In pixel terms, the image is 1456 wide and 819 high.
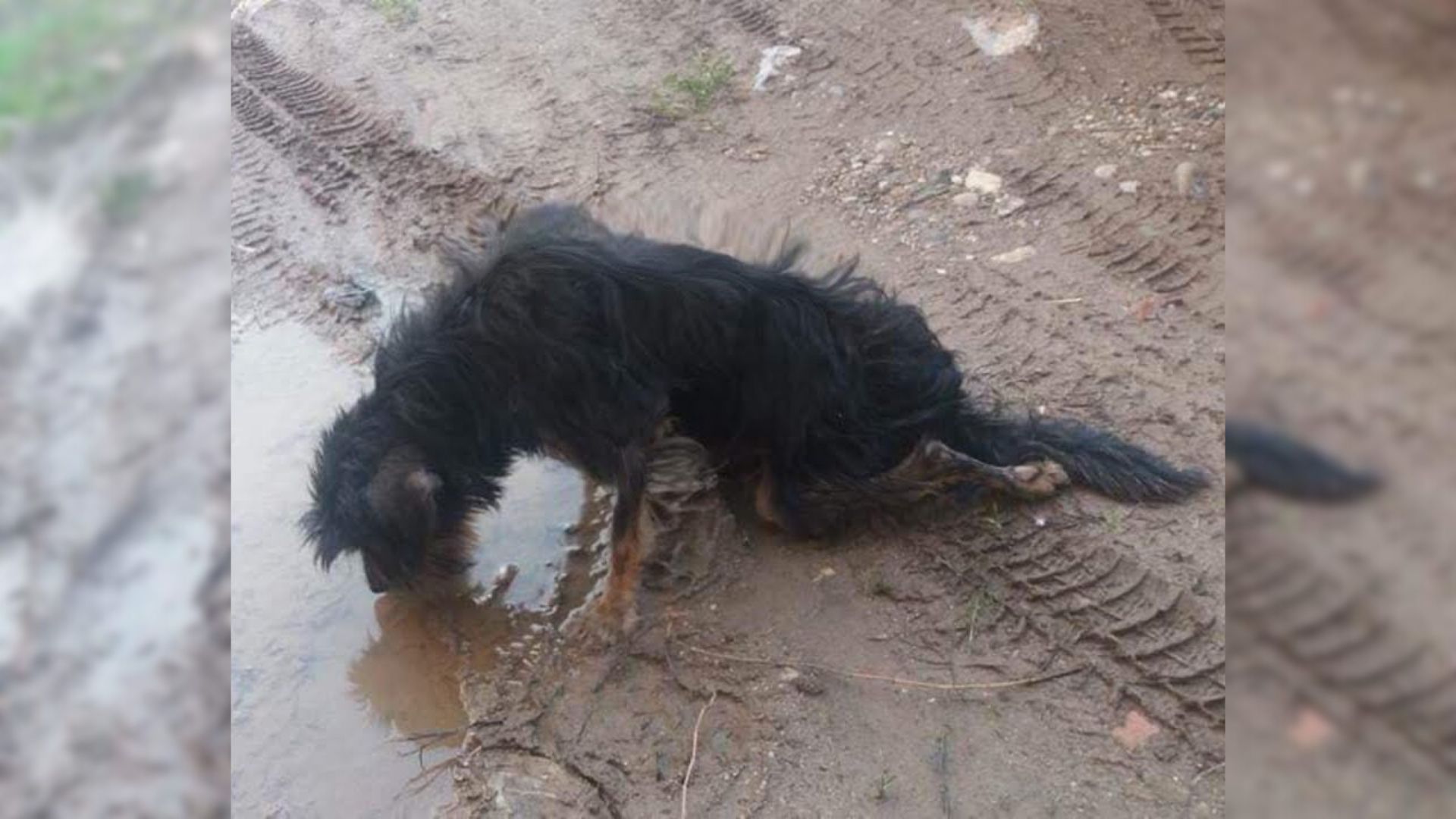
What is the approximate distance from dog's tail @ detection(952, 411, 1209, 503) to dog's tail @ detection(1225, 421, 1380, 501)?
382 cm

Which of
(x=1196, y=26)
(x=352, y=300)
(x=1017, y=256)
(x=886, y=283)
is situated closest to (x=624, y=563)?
(x=886, y=283)

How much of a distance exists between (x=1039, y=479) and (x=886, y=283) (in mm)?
1729

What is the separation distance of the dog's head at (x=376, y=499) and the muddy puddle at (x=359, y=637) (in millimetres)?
396

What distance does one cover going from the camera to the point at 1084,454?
181 inches

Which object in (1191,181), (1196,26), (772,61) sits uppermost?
(772,61)

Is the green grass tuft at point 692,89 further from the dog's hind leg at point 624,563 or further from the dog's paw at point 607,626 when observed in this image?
the dog's paw at point 607,626

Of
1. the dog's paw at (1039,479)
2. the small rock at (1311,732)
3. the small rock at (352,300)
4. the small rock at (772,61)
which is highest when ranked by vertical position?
the small rock at (1311,732)

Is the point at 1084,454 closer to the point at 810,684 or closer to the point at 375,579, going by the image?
the point at 810,684

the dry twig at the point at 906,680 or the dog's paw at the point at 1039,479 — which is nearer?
the dry twig at the point at 906,680

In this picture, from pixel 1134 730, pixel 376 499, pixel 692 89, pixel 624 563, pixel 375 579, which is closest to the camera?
pixel 1134 730

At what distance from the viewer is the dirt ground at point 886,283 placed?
4047mm

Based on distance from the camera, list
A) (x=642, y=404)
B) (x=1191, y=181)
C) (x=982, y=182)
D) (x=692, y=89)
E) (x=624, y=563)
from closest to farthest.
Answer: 1. (x=642, y=404)
2. (x=624, y=563)
3. (x=1191, y=181)
4. (x=982, y=182)
5. (x=692, y=89)

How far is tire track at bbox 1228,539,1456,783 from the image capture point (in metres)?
0.79

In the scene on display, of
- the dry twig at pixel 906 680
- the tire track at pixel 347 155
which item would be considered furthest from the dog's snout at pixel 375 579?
the tire track at pixel 347 155
